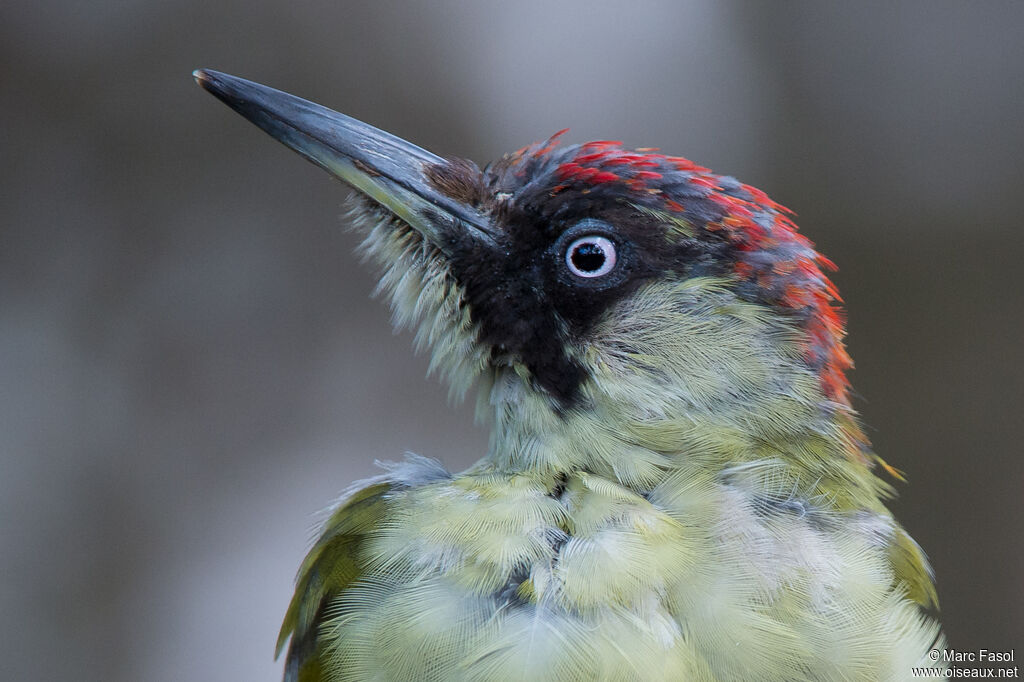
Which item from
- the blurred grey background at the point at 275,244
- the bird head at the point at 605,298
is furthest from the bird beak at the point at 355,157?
the blurred grey background at the point at 275,244

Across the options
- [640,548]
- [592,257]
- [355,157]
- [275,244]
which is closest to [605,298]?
[592,257]

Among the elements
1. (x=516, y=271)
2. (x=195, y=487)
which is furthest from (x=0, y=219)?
(x=516, y=271)

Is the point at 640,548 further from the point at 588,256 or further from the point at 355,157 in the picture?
the point at 355,157

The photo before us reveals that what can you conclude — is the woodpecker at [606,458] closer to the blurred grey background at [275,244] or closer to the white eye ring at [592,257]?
the white eye ring at [592,257]

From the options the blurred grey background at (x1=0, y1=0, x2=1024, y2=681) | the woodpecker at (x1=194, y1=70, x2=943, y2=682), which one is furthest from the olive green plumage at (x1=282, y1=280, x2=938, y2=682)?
the blurred grey background at (x1=0, y1=0, x2=1024, y2=681)

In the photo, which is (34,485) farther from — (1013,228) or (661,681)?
(1013,228)

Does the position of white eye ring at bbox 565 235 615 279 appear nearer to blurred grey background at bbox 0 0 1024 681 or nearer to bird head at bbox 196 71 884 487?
bird head at bbox 196 71 884 487

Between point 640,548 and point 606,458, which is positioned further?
point 606,458
